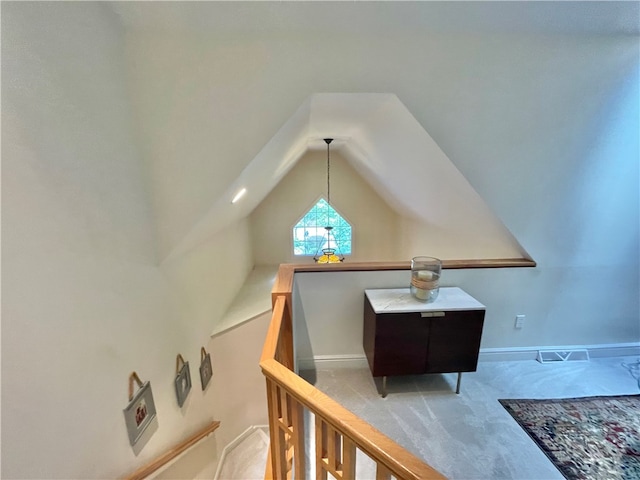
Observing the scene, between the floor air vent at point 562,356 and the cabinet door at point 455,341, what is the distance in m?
1.04

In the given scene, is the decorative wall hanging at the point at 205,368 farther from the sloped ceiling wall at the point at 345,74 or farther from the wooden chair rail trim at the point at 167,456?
the sloped ceiling wall at the point at 345,74

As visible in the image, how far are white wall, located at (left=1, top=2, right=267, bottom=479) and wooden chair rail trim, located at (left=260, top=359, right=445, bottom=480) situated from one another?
0.93 m

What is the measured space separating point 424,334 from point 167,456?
6.67 feet

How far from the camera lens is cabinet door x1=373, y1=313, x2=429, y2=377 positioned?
203 centimetres

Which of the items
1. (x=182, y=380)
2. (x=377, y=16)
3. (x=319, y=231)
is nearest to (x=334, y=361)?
(x=182, y=380)

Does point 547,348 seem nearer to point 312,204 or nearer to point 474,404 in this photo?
point 474,404

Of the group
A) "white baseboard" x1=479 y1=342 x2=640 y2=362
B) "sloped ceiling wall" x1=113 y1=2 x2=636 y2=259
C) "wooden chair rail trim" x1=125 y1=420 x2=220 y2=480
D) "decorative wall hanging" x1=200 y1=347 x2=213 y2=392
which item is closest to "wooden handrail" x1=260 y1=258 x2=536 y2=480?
"wooden chair rail trim" x1=125 y1=420 x2=220 y2=480

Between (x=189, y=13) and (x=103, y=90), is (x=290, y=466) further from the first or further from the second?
(x=189, y=13)

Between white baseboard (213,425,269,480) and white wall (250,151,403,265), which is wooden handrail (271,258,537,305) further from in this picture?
white wall (250,151,403,265)

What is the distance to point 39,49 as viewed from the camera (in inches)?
44.4

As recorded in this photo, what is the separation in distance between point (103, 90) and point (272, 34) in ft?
3.06

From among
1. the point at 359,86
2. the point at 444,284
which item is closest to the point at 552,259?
the point at 444,284

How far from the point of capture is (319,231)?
614 centimetres

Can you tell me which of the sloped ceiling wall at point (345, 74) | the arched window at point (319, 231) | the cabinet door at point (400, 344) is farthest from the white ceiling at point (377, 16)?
the arched window at point (319, 231)
